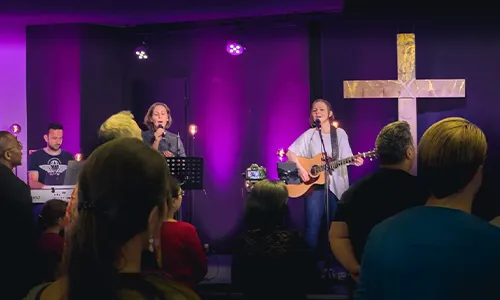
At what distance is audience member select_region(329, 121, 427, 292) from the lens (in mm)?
2391

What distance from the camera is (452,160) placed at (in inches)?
58.9

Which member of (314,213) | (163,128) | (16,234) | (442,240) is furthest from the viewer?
(163,128)

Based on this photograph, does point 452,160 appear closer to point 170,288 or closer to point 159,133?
point 170,288

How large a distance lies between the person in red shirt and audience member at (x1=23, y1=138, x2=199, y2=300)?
4.49 feet

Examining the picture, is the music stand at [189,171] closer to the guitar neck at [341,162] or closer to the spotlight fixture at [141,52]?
the guitar neck at [341,162]

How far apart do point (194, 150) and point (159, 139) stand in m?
1.17

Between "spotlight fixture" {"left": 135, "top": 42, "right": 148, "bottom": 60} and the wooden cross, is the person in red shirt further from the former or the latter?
"spotlight fixture" {"left": 135, "top": 42, "right": 148, "bottom": 60}

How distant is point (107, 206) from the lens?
106 cm

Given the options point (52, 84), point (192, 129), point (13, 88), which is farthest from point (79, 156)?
→ point (13, 88)

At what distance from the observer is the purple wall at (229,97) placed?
A: 7.30 m

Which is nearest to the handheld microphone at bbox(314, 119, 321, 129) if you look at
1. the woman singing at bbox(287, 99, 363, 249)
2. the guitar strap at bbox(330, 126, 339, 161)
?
the woman singing at bbox(287, 99, 363, 249)

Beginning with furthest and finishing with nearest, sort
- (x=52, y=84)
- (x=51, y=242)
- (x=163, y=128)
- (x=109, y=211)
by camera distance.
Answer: (x=52, y=84)
(x=163, y=128)
(x=51, y=242)
(x=109, y=211)

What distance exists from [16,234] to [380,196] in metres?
1.63

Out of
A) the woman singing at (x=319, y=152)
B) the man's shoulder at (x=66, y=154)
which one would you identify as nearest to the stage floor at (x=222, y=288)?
the woman singing at (x=319, y=152)
